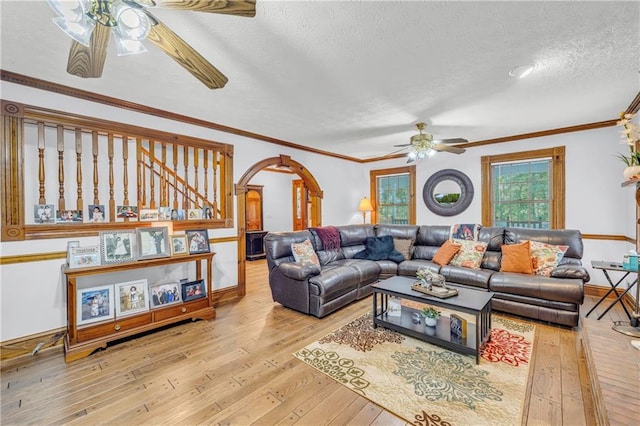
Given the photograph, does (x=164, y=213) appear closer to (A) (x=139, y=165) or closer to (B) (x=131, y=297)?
(A) (x=139, y=165)

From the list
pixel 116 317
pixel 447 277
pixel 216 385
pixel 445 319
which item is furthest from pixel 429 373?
pixel 116 317

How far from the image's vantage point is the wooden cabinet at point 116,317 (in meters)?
2.50

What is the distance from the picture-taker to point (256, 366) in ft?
7.72

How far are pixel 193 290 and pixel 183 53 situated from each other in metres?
2.66

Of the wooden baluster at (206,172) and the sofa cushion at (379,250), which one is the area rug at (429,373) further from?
the wooden baluster at (206,172)

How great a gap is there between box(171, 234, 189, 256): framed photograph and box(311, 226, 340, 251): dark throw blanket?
1.93m

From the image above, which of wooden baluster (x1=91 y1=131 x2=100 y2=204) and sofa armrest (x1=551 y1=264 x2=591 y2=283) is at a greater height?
wooden baluster (x1=91 y1=131 x2=100 y2=204)

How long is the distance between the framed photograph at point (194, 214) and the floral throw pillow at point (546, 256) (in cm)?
443

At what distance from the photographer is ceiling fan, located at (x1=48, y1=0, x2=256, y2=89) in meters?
1.30

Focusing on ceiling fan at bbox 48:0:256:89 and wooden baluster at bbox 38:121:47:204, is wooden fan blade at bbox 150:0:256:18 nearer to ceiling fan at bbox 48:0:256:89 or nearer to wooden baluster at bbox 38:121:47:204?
ceiling fan at bbox 48:0:256:89

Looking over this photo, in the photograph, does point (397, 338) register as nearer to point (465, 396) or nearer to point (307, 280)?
point (465, 396)

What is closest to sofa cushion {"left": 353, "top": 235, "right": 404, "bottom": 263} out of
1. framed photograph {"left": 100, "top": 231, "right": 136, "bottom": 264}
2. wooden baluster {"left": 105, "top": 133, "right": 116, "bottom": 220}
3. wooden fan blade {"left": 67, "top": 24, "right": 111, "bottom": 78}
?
framed photograph {"left": 100, "top": 231, "right": 136, "bottom": 264}

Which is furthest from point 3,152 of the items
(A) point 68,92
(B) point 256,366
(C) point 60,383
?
(B) point 256,366

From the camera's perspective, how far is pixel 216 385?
211 centimetres
